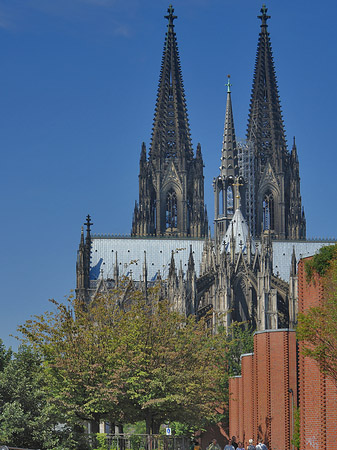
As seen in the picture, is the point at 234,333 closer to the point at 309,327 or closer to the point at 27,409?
the point at 27,409

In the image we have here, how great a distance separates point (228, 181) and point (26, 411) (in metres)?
84.7

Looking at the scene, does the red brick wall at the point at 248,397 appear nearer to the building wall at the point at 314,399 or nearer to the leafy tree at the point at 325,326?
the building wall at the point at 314,399

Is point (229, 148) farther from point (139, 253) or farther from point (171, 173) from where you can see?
point (139, 253)

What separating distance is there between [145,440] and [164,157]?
88.5 m

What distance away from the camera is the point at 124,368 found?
174 feet

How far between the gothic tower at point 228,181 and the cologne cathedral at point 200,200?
4.7 inches

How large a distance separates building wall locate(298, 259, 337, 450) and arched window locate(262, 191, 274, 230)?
91334 mm

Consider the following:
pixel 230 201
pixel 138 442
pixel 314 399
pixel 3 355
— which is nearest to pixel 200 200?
pixel 230 201

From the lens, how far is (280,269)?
121 meters

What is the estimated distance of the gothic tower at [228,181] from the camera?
128 meters

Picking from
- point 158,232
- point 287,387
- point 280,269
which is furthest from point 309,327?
point 158,232

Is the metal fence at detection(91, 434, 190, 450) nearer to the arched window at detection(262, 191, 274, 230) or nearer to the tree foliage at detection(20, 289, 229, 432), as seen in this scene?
the tree foliage at detection(20, 289, 229, 432)

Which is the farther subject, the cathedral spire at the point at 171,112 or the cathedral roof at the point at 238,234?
the cathedral spire at the point at 171,112

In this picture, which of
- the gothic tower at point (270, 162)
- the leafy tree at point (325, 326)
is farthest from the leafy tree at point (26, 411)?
the gothic tower at point (270, 162)
